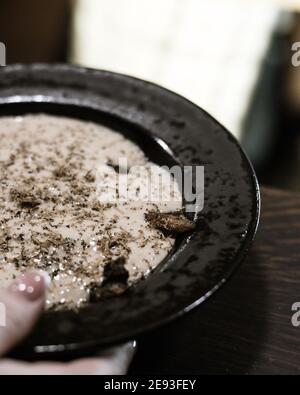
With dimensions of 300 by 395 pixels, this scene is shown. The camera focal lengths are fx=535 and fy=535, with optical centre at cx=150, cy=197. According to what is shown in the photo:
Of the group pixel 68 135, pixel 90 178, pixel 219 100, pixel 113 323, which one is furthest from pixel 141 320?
pixel 219 100

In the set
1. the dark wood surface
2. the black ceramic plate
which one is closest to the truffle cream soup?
the black ceramic plate

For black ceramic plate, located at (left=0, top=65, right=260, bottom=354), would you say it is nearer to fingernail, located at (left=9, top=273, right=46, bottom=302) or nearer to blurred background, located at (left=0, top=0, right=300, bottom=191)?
fingernail, located at (left=9, top=273, right=46, bottom=302)

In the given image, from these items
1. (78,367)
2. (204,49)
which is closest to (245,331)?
(78,367)

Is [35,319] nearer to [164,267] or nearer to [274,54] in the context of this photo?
[164,267]

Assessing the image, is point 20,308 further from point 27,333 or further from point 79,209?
point 79,209

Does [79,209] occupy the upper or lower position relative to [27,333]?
upper

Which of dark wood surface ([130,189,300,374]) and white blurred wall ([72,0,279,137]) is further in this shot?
white blurred wall ([72,0,279,137])
